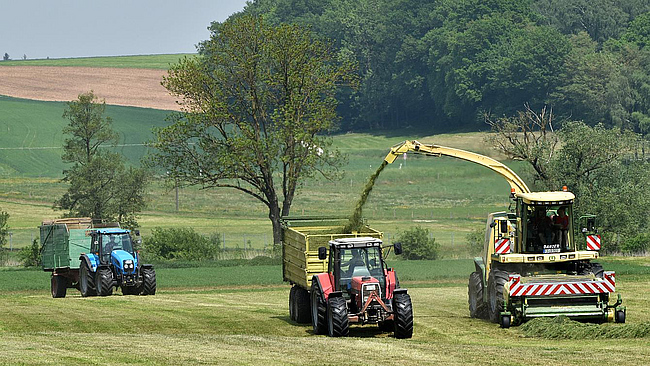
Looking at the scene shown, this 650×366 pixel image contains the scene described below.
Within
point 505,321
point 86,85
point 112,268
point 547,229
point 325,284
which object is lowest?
point 505,321

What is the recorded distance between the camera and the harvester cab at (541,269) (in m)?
26.7

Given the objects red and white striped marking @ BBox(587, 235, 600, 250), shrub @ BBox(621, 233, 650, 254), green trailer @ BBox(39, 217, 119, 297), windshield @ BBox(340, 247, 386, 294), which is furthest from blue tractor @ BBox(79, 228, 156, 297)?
shrub @ BBox(621, 233, 650, 254)

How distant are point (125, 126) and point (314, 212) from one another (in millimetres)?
54372

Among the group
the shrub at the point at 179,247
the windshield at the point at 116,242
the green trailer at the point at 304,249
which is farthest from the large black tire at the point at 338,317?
the shrub at the point at 179,247

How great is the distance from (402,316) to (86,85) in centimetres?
13550

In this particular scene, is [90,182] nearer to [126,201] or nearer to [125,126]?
[126,201]

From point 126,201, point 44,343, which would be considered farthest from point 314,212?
point 44,343

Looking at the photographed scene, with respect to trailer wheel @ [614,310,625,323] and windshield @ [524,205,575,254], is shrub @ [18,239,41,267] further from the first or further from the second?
trailer wheel @ [614,310,625,323]

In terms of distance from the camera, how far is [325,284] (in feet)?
86.0

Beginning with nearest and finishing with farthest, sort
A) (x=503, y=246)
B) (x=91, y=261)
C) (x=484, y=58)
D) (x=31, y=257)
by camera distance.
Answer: (x=503, y=246)
(x=91, y=261)
(x=31, y=257)
(x=484, y=58)

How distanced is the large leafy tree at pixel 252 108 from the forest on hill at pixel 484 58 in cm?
6596

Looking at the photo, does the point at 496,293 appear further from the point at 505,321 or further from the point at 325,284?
the point at 325,284

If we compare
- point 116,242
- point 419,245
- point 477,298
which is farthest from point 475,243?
point 477,298

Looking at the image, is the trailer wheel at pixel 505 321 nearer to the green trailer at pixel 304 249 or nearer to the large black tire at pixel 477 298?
the large black tire at pixel 477 298
